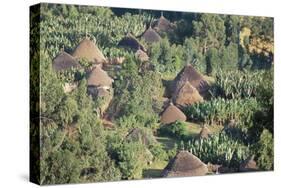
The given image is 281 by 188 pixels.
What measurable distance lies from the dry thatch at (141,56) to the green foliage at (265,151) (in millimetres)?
2287

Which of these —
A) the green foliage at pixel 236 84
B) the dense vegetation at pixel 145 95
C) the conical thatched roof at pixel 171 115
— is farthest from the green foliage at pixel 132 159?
the green foliage at pixel 236 84

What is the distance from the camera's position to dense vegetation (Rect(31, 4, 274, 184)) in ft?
36.9

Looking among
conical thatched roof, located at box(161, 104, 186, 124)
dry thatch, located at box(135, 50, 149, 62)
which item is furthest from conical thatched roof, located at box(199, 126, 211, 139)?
dry thatch, located at box(135, 50, 149, 62)

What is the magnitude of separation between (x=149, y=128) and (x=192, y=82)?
1.00 m

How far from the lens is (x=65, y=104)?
37.0 ft

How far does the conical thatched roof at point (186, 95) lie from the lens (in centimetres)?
1220

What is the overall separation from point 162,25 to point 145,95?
3.52 feet

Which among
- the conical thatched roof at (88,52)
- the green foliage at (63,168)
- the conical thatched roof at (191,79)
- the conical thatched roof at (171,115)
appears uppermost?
the conical thatched roof at (88,52)

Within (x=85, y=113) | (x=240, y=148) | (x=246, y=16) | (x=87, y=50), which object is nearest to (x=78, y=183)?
(x=85, y=113)

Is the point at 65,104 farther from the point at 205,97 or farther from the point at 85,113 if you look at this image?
the point at 205,97

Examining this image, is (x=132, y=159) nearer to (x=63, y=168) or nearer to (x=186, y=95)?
(x=63, y=168)

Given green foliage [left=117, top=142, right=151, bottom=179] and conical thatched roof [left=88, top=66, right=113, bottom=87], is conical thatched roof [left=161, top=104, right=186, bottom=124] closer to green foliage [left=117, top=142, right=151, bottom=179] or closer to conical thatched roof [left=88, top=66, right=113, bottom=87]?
green foliage [left=117, top=142, right=151, bottom=179]

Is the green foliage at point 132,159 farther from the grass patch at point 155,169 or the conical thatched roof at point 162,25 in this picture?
the conical thatched roof at point 162,25

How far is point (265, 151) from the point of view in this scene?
12.9 metres
